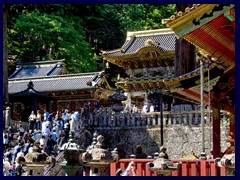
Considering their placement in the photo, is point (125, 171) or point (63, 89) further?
point (63, 89)

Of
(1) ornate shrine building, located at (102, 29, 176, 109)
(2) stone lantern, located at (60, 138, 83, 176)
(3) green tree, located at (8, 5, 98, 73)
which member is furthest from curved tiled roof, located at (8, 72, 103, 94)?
(2) stone lantern, located at (60, 138, 83, 176)

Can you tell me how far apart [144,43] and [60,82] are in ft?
16.3

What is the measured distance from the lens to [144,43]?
104ft

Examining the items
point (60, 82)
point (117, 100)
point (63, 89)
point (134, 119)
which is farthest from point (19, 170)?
point (60, 82)

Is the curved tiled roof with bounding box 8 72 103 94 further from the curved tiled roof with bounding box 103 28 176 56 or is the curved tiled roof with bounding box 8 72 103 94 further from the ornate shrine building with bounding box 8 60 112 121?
the curved tiled roof with bounding box 103 28 176 56

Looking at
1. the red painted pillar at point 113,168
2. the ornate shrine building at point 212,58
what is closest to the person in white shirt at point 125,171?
the red painted pillar at point 113,168

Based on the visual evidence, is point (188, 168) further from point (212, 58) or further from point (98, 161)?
point (212, 58)

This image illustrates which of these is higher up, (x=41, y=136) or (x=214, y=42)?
(x=214, y=42)

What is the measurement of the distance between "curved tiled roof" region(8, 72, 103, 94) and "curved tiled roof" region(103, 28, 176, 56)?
194 cm

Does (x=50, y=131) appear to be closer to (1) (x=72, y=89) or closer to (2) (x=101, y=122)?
(2) (x=101, y=122)

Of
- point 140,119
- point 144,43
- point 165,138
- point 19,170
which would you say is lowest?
point 19,170

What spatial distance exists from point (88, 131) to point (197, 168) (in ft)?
32.7

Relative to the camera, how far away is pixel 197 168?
11.0 meters

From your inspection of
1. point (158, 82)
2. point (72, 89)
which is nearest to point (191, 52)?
point (158, 82)
